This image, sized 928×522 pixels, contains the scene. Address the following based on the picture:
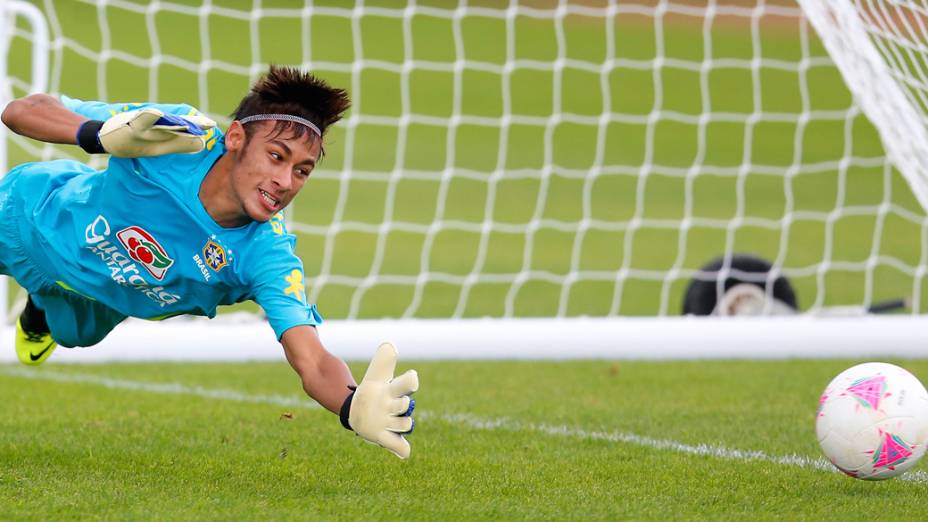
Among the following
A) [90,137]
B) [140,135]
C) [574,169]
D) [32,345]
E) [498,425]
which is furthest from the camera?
[574,169]

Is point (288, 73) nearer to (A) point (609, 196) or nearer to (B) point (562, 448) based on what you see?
(B) point (562, 448)

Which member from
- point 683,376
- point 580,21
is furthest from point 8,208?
point 580,21

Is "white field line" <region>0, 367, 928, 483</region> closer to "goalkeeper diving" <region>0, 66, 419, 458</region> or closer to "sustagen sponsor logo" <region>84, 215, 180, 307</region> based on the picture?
"goalkeeper diving" <region>0, 66, 419, 458</region>

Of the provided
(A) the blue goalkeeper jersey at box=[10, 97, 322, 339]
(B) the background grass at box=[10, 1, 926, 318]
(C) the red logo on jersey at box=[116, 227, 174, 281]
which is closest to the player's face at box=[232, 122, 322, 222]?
(A) the blue goalkeeper jersey at box=[10, 97, 322, 339]

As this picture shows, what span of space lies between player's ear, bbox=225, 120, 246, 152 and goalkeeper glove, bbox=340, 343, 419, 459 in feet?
2.95

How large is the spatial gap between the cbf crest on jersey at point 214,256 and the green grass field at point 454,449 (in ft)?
2.28

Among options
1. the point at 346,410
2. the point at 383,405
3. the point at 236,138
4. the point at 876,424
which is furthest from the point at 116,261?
the point at 876,424

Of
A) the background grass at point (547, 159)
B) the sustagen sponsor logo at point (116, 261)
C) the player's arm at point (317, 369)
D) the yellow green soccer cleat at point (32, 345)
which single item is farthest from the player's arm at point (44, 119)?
the background grass at point (547, 159)

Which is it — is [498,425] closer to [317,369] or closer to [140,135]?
[317,369]

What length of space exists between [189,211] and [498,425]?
1.85 m

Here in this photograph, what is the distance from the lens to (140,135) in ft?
12.7

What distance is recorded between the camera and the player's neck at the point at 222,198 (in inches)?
163

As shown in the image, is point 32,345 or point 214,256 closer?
point 214,256

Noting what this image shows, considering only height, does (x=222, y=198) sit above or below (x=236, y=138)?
below
